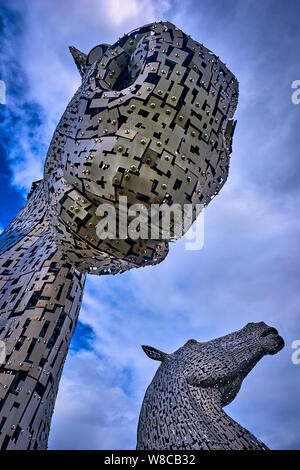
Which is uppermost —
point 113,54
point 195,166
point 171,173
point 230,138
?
point 113,54

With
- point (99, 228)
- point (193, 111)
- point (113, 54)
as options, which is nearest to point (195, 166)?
point (193, 111)

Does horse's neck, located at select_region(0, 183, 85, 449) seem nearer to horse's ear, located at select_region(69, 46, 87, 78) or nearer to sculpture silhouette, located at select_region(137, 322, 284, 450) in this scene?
sculpture silhouette, located at select_region(137, 322, 284, 450)

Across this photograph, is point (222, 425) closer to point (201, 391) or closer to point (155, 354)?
point (201, 391)

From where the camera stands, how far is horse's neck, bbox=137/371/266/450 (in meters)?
2.45

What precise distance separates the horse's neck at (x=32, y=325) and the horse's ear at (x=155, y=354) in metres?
1.45

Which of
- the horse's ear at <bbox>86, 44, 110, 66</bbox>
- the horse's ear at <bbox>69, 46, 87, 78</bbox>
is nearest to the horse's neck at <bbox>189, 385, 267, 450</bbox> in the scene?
the horse's ear at <bbox>86, 44, 110, 66</bbox>

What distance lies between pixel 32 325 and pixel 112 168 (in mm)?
1140

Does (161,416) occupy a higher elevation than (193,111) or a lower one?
lower

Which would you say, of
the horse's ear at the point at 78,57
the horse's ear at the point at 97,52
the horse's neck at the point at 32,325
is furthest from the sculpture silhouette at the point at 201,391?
the horse's ear at the point at 78,57

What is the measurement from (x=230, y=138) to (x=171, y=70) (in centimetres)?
53

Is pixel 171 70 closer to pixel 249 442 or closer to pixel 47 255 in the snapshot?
pixel 47 255

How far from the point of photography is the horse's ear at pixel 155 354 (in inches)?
145

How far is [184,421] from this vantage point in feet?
8.79

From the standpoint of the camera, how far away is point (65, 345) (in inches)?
93.6
